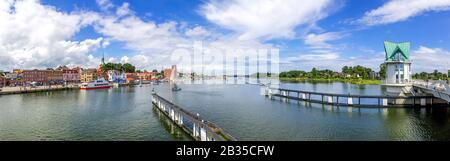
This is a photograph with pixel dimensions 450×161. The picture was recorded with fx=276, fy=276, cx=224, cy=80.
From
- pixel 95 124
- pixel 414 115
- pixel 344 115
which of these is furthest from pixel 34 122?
pixel 414 115

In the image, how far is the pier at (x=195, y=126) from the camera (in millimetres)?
20589

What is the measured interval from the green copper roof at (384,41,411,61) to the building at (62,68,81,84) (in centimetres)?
13722

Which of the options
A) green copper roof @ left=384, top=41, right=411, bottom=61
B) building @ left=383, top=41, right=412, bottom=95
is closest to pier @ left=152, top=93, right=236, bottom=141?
building @ left=383, top=41, right=412, bottom=95

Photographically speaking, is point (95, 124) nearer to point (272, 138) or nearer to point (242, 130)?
point (242, 130)

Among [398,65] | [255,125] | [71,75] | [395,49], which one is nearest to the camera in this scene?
[255,125]

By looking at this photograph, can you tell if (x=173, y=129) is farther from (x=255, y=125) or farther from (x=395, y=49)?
(x=395, y=49)

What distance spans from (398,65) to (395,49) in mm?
2949

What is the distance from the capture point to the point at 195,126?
84.9 ft

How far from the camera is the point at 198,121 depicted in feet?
78.8

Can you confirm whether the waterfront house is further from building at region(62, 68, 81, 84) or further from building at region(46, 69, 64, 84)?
building at region(46, 69, 64, 84)

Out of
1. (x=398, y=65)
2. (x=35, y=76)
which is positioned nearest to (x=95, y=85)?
(x=35, y=76)

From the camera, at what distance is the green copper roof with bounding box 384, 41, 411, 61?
164 ft

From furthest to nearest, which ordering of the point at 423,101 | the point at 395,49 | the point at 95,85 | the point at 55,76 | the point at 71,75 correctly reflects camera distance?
the point at 71,75 → the point at 55,76 → the point at 95,85 → the point at 395,49 → the point at 423,101
